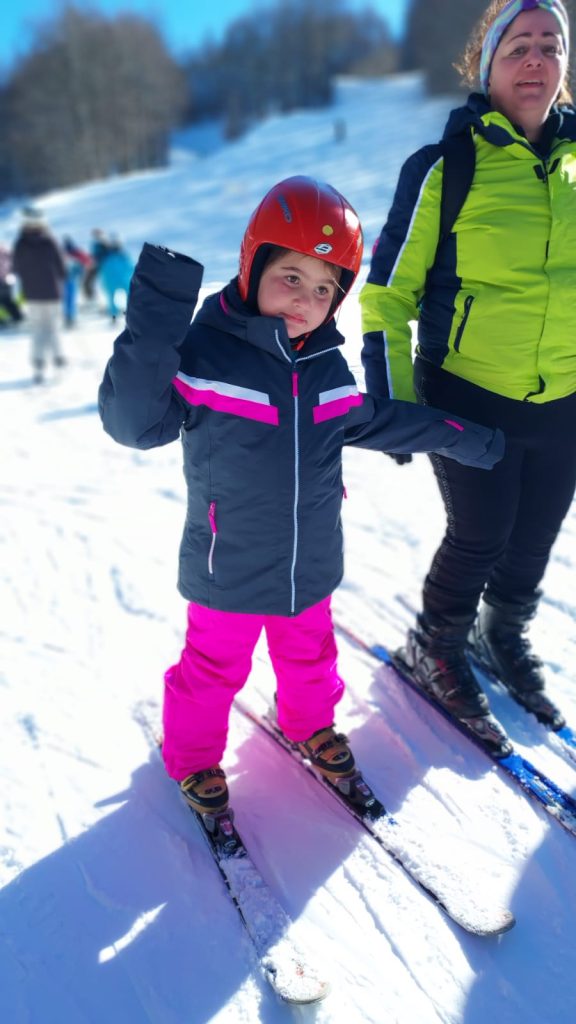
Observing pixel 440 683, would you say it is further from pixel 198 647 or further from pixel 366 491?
pixel 366 491

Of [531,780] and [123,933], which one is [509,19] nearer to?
[531,780]

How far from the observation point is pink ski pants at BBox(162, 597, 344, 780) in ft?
6.05

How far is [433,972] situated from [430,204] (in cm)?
184

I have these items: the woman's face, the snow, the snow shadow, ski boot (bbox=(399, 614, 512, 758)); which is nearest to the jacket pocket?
the snow

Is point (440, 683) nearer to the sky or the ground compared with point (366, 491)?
nearer to the sky

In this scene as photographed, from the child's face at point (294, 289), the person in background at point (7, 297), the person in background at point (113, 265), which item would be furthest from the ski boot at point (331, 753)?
the person in background at point (7, 297)

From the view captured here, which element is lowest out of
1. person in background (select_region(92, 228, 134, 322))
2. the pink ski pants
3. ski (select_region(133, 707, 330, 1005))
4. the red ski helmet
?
person in background (select_region(92, 228, 134, 322))

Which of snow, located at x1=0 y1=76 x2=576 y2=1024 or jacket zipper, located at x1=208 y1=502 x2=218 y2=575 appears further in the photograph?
jacket zipper, located at x1=208 y1=502 x2=218 y2=575

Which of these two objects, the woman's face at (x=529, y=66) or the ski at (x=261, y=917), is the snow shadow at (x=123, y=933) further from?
the woman's face at (x=529, y=66)

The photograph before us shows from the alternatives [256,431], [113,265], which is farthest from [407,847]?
[113,265]

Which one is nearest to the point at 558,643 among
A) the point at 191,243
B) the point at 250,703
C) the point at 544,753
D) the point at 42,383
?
the point at 544,753

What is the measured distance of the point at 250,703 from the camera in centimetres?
241

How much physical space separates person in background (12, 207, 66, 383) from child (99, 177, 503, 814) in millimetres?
6137

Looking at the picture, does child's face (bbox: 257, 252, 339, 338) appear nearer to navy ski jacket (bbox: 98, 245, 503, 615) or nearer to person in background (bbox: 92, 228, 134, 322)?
navy ski jacket (bbox: 98, 245, 503, 615)
